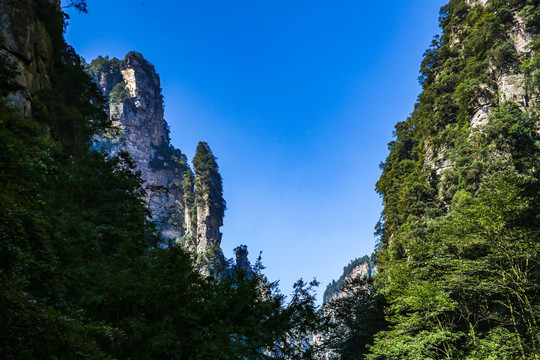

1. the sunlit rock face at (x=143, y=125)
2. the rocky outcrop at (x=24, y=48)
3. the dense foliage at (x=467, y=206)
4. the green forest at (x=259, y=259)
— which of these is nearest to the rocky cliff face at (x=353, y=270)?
the sunlit rock face at (x=143, y=125)

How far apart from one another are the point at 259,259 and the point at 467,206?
1448cm

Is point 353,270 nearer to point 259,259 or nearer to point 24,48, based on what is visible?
point 259,259

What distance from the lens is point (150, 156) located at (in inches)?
3342

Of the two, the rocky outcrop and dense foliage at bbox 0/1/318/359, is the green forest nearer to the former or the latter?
dense foliage at bbox 0/1/318/359

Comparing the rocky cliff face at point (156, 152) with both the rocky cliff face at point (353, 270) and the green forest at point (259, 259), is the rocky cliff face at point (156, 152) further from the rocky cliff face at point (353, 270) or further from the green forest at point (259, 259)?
the rocky cliff face at point (353, 270)

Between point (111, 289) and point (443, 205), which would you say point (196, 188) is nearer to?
point (443, 205)

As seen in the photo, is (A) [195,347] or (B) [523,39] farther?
(B) [523,39]

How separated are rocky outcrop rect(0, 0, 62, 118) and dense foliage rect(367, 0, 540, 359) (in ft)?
63.1

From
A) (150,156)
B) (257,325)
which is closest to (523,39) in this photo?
(257,325)

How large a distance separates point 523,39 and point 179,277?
38220mm

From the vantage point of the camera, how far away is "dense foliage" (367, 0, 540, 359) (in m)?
14.3

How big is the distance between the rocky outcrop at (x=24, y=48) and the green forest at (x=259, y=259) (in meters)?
0.41

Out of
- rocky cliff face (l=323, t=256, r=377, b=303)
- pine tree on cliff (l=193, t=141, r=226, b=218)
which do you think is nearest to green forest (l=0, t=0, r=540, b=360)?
pine tree on cliff (l=193, t=141, r=226, b=218)

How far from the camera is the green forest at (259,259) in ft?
18.2
